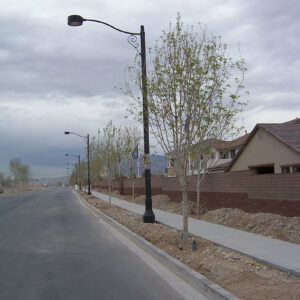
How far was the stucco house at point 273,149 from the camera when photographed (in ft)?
57.7

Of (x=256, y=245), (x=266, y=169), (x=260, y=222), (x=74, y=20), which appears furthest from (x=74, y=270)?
(x=266, y=169)

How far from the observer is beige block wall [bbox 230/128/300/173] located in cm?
1787

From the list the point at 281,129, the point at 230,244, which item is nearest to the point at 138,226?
the point at 230,244

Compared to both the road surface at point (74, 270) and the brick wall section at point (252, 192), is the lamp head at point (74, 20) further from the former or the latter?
the brick wall section at point (252, 192)

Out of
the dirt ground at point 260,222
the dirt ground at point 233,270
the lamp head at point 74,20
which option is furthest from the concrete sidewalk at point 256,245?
the lamp head at point 74,20

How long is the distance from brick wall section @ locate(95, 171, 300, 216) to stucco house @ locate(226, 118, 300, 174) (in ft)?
5.70

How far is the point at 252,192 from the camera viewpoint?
14.3m

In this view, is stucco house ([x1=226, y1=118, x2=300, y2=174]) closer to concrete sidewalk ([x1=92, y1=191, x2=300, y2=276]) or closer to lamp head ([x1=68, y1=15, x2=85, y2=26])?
concrete sidewalk ([x1=92, y1=191, x2=300, y2=276])

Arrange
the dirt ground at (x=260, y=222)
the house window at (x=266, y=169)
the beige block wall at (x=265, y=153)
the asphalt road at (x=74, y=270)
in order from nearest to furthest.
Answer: the asphalt road at (x=74, y=270) < the dirt ground at (x=260, y=222) < the beige block wall at (x=265, y=153) < the house window at (x=266, y=169)

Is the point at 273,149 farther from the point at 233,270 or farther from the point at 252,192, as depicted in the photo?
the point at 233,270

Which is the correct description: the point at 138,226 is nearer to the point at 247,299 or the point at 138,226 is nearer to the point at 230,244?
the point at 230,244

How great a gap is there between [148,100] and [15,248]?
5488 mm

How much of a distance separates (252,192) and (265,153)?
6193mm

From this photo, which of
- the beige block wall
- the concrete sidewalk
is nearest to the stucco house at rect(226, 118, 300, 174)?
the beige block wall
